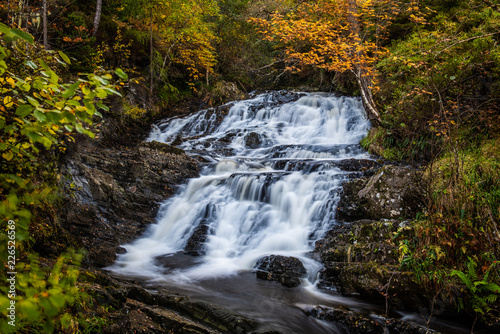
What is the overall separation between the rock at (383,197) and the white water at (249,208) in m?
0.47

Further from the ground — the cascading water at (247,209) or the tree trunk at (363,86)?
the tree trunk at (363,86)

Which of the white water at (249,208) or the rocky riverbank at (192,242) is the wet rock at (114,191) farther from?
the white water at (249,208)

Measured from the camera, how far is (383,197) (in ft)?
22.0

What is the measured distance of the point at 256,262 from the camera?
20.7ft

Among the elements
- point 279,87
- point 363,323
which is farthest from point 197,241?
point 279,87

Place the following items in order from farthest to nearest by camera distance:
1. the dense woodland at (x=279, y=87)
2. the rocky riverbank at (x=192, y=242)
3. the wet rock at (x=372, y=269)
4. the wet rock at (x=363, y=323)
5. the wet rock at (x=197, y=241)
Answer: the wet rock at (x=197, y=241), the wet rock at (x=372, y=269), the wet rock at (x=363, y=323), the rocky riverbank at (x=192, y=242), the dense woodland at (x=279, y=87)

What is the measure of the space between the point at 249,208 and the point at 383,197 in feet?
11.3

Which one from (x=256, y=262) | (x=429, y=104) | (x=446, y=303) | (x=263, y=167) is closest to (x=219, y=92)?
(x=263, y=167)

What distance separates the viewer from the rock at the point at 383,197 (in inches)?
251

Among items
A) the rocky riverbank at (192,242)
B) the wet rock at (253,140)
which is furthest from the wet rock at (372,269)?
the wet rock at (253,140)

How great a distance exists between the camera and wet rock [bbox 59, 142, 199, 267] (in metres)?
6.45

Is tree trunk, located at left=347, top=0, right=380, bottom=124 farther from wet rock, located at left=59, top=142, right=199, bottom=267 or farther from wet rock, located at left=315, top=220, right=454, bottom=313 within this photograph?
wet rock, located at left=59, top=142, right=199, bottom=267

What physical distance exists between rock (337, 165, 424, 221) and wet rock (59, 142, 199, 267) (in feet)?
16.9

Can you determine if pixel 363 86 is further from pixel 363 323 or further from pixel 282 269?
pixel 363 323
